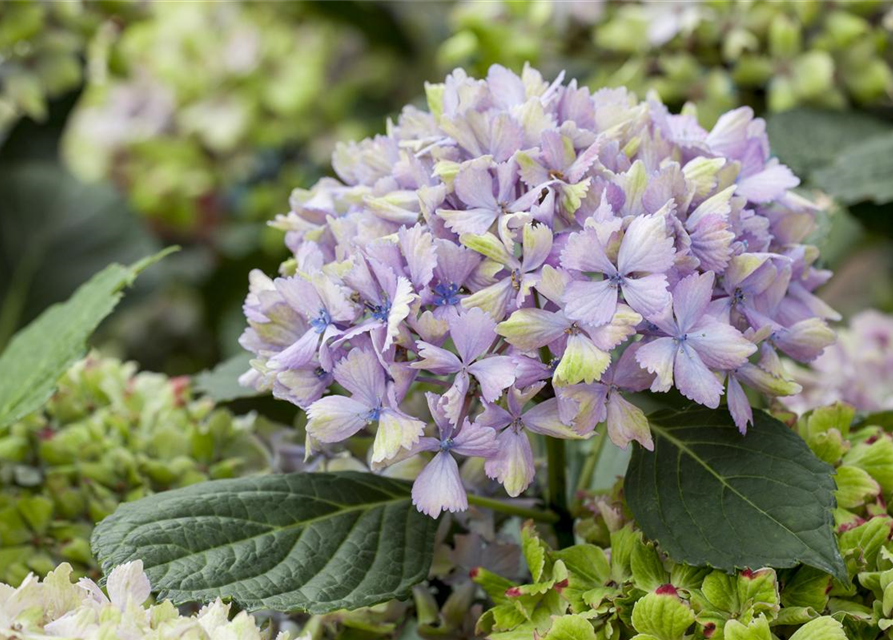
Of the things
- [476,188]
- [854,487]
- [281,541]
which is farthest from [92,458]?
[854,487]

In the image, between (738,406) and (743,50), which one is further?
(743,50)

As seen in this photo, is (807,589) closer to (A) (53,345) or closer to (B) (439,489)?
(B) (439,489)

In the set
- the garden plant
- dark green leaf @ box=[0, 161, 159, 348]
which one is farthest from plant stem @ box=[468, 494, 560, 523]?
dark green leaf @ box=[0, 161, 159, 348]

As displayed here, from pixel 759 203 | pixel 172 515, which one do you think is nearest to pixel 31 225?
pixel 172 515

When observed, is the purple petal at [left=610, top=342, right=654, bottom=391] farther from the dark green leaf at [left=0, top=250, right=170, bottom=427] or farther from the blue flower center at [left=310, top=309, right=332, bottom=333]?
the dark green leaf at [left=0, top=250, right=170, bottom=427]

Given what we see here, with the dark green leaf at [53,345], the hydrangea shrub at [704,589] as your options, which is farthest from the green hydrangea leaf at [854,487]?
the dark green leaf at [53,345]

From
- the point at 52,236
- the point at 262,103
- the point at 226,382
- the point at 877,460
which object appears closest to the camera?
the point at 877,460
